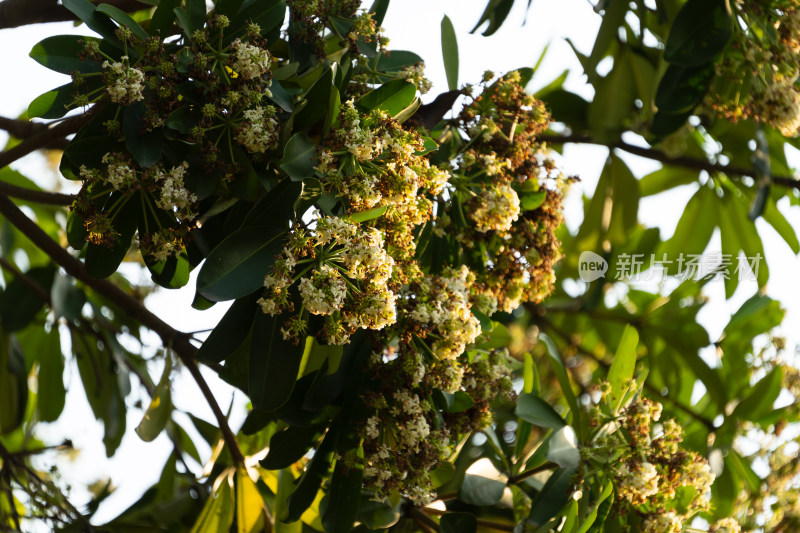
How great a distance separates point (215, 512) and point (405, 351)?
0.75 metres

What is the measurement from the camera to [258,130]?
1299 millimetres

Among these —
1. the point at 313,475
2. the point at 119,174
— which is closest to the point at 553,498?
the point at 313,475

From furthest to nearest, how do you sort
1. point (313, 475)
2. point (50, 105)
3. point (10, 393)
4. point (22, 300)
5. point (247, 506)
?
point (10, 393), point (22, 300), point (247, 506), point (313, 475), point (50, 105)

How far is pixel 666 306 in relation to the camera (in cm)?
285

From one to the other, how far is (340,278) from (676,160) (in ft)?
6.01

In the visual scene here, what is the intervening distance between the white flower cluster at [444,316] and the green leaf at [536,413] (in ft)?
1.17

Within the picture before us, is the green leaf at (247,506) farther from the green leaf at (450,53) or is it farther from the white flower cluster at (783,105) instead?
the white flower cluster at (783,105)

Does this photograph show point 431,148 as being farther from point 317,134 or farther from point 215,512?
point 215,512

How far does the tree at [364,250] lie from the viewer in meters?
1.30

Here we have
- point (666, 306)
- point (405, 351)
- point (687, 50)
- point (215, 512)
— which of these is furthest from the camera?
point (666, 306)

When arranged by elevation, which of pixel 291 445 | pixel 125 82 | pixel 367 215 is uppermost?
pixel 125 82

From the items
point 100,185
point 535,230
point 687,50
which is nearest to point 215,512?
point 100,185

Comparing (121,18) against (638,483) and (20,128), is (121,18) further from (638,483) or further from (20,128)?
(638,483)

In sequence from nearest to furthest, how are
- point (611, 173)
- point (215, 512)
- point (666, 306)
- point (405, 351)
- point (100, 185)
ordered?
point (100, 185) → point (405, 351) → point (215, 512) → point (611, 173) → point (666, 306)
